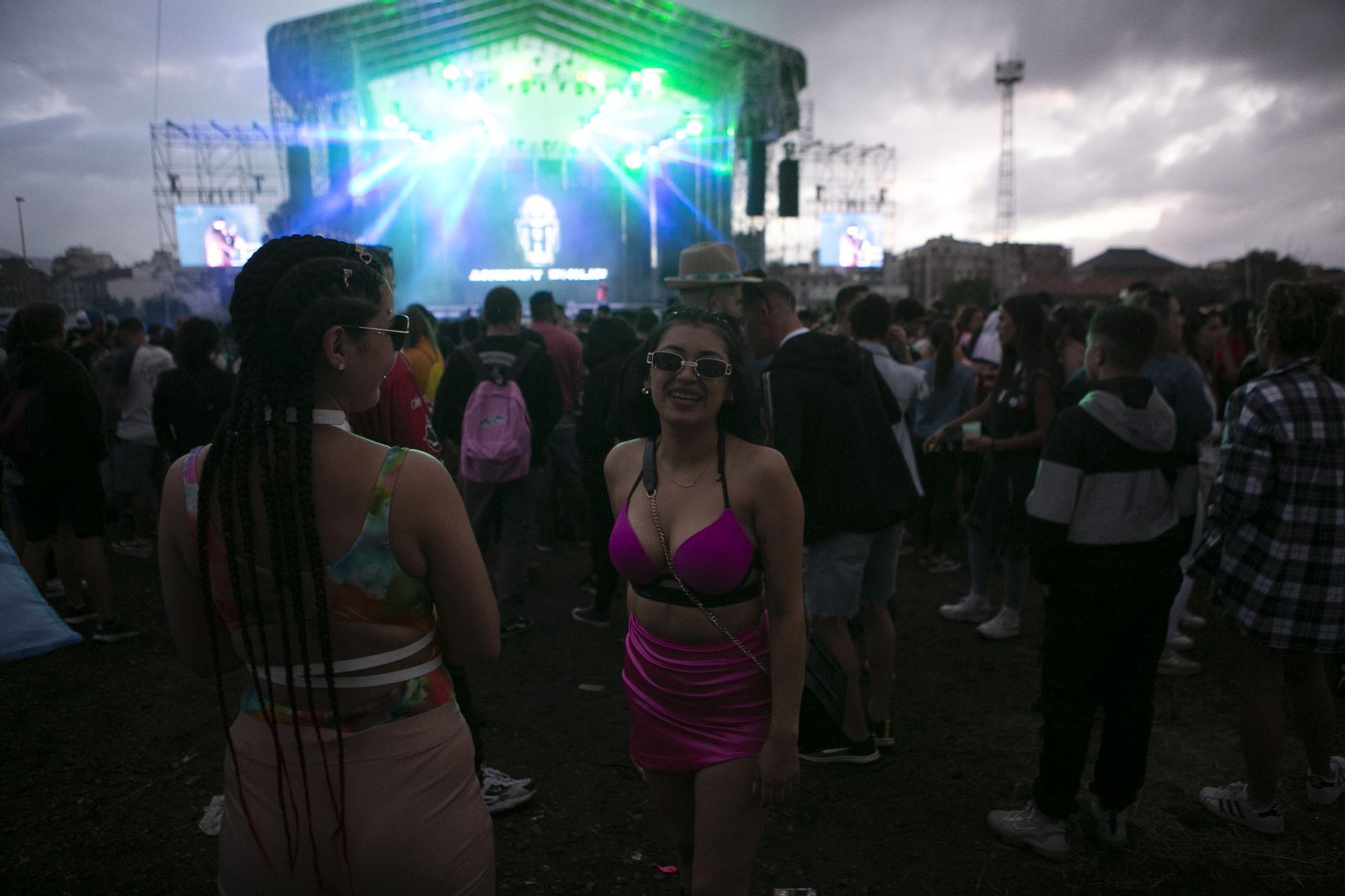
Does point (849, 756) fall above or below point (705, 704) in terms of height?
below

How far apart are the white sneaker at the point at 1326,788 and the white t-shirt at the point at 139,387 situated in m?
7.20

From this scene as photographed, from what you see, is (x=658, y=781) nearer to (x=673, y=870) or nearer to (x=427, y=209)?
(x=673, y=870)

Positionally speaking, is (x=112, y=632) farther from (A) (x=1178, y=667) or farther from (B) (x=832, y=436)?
(A) (x=1178, y=667)

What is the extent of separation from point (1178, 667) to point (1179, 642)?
27cm

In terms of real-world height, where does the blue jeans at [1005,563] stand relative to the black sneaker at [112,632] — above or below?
above

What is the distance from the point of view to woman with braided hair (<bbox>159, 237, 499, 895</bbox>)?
126 cm

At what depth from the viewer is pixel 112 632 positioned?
15.5ft

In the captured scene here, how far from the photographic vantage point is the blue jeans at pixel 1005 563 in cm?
458

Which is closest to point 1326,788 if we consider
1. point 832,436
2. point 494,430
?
point 832,436

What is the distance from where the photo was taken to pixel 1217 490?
9.34 feet

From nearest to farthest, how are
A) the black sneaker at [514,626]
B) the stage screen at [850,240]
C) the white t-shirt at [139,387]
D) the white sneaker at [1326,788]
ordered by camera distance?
the white sneaker at [1326,788], the black sneaker at [514,626], the white t-shirt at [139,387], the stage screen at [850,240]

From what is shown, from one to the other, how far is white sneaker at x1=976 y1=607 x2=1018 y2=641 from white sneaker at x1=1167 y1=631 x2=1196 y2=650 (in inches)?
31.1

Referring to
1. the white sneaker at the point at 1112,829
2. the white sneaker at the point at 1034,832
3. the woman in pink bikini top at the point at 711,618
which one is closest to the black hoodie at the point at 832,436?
the woman in pink bikini top at the point at 711,618

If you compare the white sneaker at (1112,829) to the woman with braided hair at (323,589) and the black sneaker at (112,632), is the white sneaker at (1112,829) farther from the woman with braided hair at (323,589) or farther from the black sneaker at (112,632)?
the black sneaker at (112,632)
